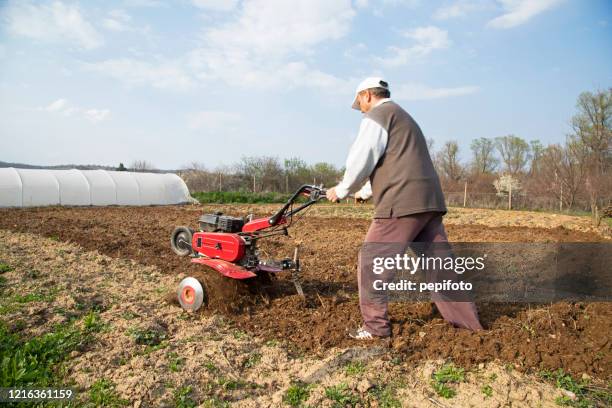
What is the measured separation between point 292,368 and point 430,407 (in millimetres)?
1106

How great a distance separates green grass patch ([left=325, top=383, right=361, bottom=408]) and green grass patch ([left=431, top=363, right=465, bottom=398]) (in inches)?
23.7

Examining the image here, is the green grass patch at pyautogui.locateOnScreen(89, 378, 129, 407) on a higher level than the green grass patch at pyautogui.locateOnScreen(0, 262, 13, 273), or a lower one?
lower

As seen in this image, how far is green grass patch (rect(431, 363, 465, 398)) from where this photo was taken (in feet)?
10.6

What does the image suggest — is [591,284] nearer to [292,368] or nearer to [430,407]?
[430,407]

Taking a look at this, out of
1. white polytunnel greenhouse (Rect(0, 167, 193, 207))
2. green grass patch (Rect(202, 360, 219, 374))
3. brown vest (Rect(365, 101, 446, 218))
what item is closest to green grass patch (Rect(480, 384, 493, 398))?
brown vest (Rect(365, 101, 446, 218))

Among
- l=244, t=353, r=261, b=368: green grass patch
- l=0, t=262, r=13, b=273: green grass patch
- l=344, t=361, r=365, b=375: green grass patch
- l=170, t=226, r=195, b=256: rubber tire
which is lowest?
l=244, t=353, r=261, b=368: green grass patch

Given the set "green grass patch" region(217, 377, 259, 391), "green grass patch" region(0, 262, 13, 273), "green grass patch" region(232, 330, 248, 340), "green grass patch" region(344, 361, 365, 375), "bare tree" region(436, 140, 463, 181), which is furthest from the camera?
"bare tree" region(436, 140, 463, 181)

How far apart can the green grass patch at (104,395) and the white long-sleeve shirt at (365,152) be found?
2.30m

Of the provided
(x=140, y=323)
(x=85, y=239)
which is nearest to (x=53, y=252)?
(x=85, y=239)

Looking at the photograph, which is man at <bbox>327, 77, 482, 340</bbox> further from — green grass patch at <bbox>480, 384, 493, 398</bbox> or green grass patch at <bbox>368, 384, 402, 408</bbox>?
green grass patch at <bbox>480, 384, 493, 398</bbox>

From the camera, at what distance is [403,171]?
3.74m

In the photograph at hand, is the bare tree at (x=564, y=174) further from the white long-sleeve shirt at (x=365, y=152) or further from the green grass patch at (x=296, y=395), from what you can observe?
the green grass patch at (x=296, y=395)

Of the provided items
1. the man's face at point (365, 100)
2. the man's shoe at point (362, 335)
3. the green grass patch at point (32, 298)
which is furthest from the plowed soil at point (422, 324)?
the man's face at point (365, 100)

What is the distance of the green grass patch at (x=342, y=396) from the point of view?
3098mm
